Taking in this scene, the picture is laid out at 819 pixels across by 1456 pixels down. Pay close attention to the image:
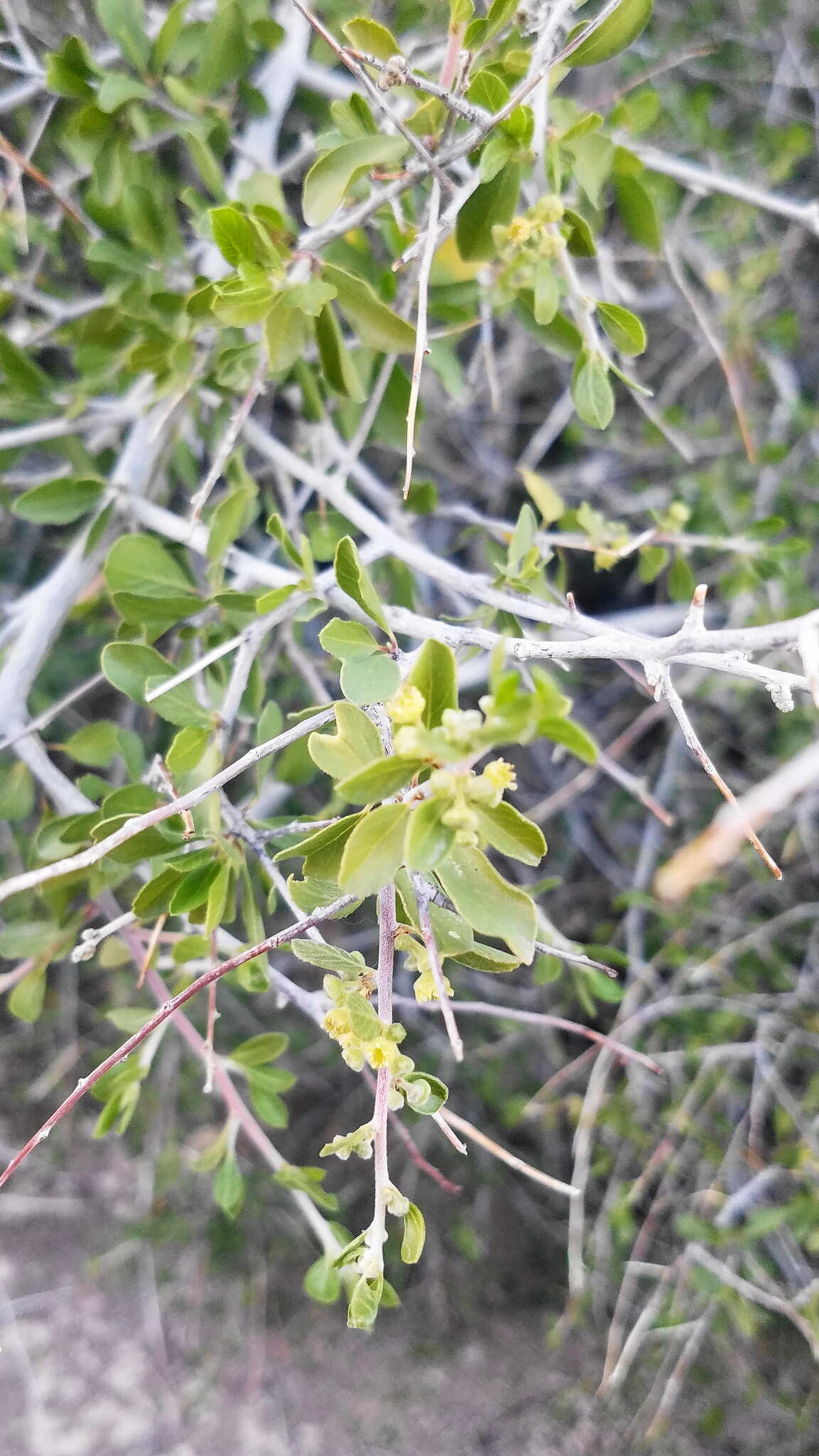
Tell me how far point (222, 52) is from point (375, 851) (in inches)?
33.1

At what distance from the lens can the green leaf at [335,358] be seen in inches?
28.1

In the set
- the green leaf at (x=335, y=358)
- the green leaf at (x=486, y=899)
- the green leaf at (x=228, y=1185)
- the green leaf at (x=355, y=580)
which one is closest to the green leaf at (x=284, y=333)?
the green leaf at (x=335, y=358)

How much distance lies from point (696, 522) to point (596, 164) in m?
0.58

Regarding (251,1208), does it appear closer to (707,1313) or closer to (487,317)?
(707,1313)

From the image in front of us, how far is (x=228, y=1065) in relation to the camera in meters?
0.80

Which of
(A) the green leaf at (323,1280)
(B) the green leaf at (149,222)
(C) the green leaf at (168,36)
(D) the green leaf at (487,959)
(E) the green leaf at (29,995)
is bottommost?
(A) the green leaf at (323,1280)

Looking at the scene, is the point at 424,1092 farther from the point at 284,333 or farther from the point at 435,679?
the point at 284,333

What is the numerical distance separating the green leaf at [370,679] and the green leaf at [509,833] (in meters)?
0.11

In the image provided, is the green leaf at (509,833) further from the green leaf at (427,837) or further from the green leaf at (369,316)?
the green leaf at (369,316)

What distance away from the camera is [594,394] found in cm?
70

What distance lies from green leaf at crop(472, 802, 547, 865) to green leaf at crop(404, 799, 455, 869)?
2 cm

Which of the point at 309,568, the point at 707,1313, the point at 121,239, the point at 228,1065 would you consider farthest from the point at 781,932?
the point at 121,239

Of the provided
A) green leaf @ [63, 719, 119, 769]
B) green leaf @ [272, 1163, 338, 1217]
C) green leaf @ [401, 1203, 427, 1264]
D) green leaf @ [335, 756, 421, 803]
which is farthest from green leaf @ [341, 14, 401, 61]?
green leaf @ [272, 1163, 338, 1217]

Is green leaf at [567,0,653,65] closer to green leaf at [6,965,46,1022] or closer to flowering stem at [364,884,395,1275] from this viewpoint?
flowering stem at [364,884,395,1275]
